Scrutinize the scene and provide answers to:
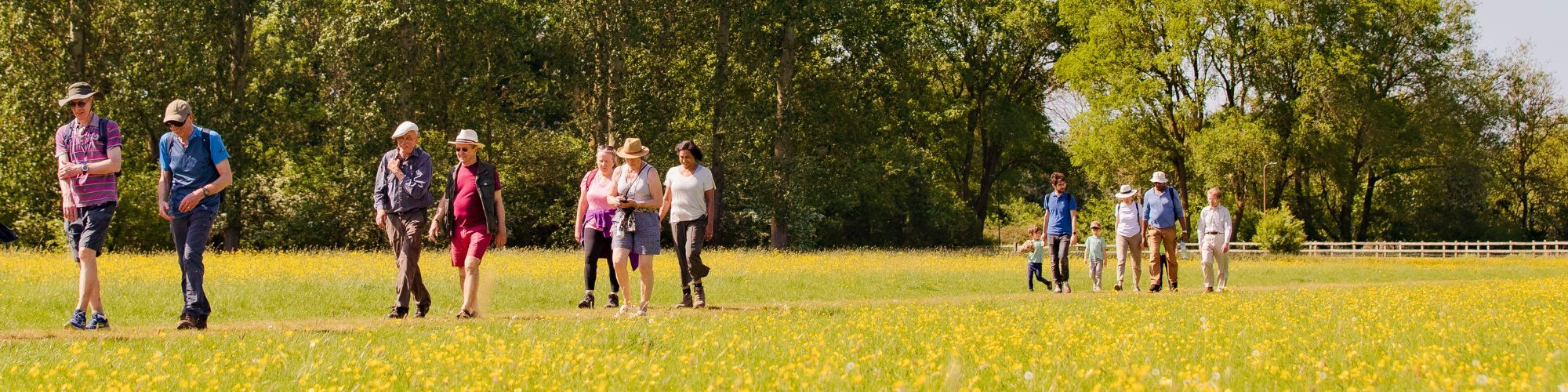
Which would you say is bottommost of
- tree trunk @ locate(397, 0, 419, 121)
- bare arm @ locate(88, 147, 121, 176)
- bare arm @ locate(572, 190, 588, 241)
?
bare arm @ locate(572, 190, 588, 241)

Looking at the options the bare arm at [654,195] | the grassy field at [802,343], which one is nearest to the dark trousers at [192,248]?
the grassy field at [802,343]

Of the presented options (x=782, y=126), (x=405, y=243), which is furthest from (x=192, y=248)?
(x=782, y=126)

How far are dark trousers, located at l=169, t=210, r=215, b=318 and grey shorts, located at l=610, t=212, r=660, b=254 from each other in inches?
128

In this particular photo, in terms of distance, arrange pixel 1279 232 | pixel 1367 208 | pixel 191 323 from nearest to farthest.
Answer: pixel 191 323
pixel 1279 232
pixel 1367 208

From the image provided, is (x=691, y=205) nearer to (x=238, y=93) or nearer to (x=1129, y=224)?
(x=1129, y=224)

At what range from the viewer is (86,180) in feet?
30.3

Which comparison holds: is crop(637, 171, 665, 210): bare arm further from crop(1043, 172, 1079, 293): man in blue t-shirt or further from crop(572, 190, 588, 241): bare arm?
crop(1043, 172, 1079, 293): man in blue t-shirt

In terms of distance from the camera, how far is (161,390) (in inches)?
224

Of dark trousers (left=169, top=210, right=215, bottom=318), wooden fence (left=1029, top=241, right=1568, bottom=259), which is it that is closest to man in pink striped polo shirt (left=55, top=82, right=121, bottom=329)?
dark trousers (left=169, top=210, right=215, bottom=318)

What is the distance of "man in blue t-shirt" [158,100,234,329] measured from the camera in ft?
31.1

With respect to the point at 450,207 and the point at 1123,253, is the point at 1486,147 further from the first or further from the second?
the point at 450,207

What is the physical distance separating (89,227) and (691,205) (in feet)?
16.4

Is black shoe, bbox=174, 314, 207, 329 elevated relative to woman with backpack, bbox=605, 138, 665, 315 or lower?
lower

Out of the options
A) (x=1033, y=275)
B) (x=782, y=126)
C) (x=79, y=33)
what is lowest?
(x=1033, y=275)
